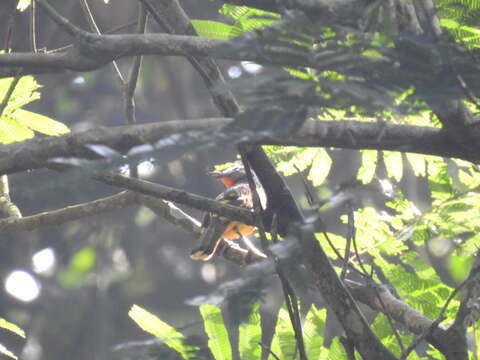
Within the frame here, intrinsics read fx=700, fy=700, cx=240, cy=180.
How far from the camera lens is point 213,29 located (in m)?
3.16

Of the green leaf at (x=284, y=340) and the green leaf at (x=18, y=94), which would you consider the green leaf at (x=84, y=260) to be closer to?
the green leaf at (x=18, y=94)

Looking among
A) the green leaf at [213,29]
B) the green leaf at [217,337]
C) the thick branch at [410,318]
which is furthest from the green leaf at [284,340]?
the green leaf at [213,29]

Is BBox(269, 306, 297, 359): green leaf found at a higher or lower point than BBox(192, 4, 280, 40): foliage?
lower

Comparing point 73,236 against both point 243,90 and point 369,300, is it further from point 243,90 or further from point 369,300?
point 243,90

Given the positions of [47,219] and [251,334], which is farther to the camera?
[47,219]

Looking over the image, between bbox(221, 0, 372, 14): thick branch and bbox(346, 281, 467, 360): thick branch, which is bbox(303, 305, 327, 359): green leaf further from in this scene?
bbox(221, 0, 372, 14): thick branch

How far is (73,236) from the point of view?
29.1 feet

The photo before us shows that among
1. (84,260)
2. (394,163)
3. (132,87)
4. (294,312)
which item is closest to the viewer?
(294,312)

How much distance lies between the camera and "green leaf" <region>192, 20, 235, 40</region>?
3113 mm

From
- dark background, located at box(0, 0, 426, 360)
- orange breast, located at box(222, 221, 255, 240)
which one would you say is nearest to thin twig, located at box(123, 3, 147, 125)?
orange breast, located at box(222, 221, 255, 240)

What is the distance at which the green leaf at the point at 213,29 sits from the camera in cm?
311

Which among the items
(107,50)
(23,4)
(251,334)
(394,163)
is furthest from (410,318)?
(23,4)

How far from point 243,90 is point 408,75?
1.29 ft

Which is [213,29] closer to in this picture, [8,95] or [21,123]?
[8,95]
